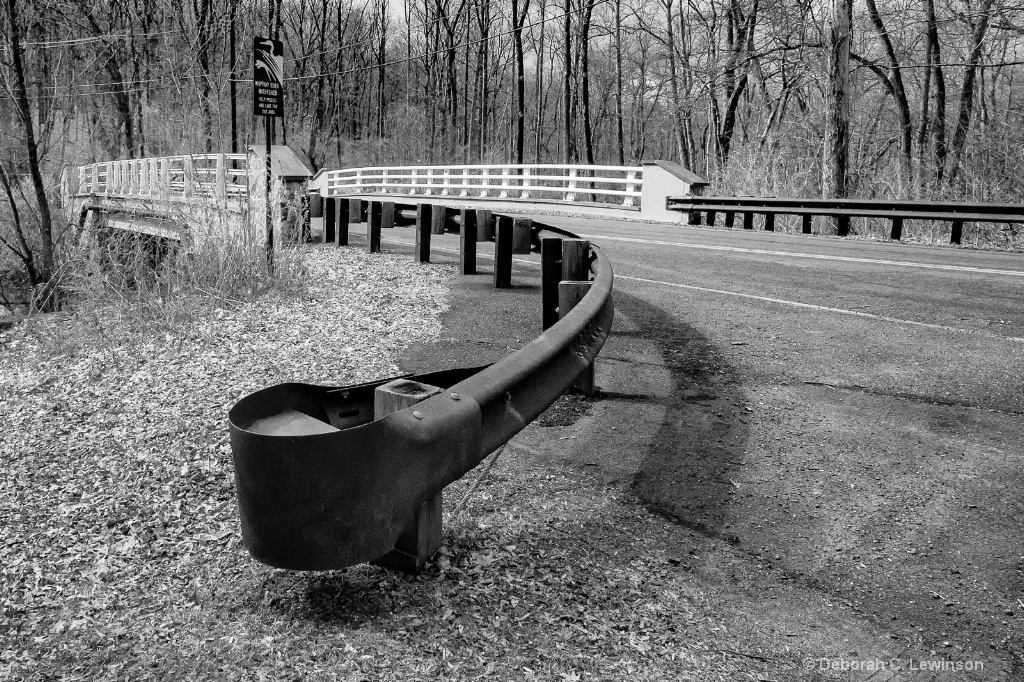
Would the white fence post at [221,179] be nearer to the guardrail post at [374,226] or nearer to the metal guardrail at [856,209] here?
the guardrail post at [374,226]

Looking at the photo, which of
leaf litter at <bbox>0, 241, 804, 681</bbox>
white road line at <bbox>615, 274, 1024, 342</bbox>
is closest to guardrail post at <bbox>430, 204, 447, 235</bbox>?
white road line at <bbox>615, 274, 1024, 342</bbox>

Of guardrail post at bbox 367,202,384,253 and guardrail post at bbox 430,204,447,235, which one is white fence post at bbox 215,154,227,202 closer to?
guardrail post at bbox 367,202,384,253

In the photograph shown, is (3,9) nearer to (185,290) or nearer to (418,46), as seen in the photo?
(185,290)

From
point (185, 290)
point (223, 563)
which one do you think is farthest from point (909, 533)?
point (185, 290)

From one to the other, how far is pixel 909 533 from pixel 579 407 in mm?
2048

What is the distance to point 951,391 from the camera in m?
4.98

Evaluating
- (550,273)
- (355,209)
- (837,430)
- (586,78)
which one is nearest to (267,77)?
(355,209)

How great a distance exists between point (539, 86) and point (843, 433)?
5632 cm

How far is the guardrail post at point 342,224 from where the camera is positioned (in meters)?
14.2

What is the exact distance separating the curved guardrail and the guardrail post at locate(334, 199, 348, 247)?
1183 cm

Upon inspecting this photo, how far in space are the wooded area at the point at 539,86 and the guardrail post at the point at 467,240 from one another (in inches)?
177

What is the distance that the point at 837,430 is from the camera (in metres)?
4.37

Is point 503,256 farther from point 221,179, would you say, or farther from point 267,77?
point 221,179

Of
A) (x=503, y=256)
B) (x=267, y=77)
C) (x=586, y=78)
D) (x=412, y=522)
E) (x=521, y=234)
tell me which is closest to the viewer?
(x=412, y=522)
